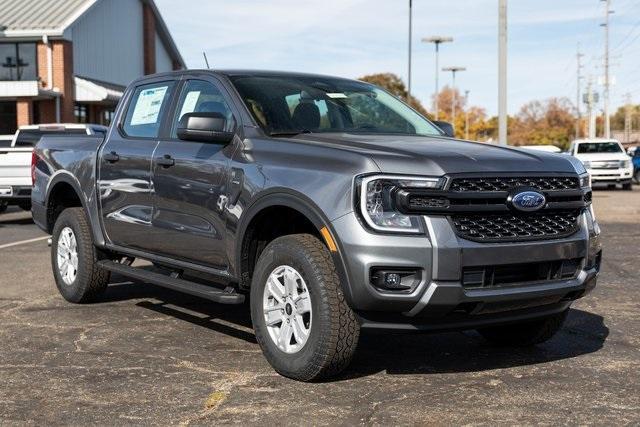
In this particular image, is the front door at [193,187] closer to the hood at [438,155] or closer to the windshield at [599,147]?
the hood at [438,155]

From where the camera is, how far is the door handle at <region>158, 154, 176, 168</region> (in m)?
5.93

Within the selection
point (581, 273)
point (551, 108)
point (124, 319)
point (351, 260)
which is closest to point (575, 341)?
point (581, 273)

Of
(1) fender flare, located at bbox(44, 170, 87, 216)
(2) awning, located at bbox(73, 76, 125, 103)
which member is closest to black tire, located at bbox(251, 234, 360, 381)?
(1) fender flare, located at bbox(44, 170, 87, 216)

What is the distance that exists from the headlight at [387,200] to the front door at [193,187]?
123 cm

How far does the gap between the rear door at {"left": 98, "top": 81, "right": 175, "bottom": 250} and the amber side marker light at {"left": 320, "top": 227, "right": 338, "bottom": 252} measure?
1972mm

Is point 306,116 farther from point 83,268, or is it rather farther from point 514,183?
point 83,268

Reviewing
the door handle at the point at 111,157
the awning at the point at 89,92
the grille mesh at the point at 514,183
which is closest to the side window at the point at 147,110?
the door handle at the point at 111,157

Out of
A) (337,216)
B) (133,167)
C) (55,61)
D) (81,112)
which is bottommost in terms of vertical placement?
(337,216)

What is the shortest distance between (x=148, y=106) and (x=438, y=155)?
2.87 meters

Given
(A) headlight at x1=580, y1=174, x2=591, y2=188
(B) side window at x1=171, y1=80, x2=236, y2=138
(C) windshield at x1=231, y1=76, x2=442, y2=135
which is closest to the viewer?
(A) headlight at x1=580, y1=174, x2=591, y2=188

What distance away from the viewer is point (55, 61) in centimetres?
3556

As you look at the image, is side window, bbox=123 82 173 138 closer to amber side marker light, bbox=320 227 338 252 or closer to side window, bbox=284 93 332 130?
side window, bbox=284 93 332 130

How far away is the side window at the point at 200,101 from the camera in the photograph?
587cm

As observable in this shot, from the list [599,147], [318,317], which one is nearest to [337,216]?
[318,317]
